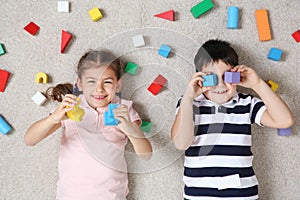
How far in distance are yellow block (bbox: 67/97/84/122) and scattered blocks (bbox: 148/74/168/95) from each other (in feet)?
0.76

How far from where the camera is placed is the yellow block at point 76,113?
0.94 m

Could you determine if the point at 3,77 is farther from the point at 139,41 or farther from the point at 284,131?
the point at 284,131

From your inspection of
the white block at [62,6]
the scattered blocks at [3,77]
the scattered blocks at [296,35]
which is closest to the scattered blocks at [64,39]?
the white block at [62,6]

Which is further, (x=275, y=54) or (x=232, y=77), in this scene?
(x=275, y=54)

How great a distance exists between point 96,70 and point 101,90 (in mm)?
54

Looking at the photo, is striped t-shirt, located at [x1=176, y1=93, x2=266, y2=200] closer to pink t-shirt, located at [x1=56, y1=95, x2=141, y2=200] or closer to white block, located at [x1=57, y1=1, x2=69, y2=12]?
pink t-shirt, located at [x1=56, y1=95, x2=141, y2=200]

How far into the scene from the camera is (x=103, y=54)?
1.04 meters

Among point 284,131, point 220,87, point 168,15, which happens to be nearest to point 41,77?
point 168,15

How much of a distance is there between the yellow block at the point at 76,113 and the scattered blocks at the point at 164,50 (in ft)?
0.95

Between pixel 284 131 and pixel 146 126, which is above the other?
pixel 146 126

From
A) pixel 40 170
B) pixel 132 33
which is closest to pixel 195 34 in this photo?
pixel 132 33

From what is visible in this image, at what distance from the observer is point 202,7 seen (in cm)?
111

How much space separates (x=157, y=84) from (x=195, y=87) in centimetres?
15

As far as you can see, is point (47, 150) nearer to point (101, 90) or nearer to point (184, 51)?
point (101, 90)
